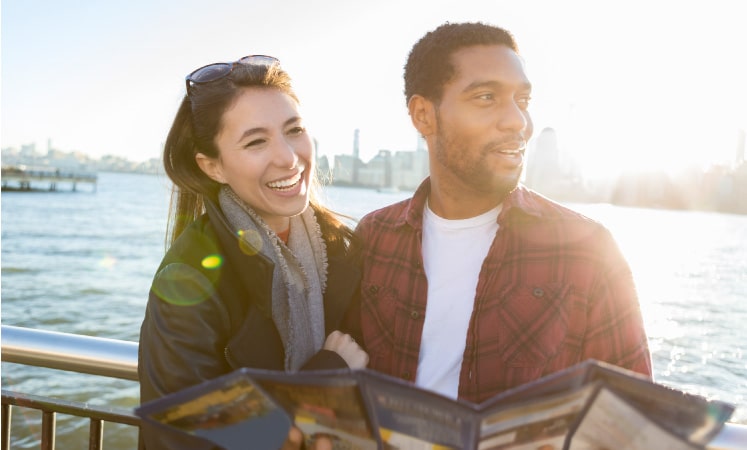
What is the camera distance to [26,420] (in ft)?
40.9

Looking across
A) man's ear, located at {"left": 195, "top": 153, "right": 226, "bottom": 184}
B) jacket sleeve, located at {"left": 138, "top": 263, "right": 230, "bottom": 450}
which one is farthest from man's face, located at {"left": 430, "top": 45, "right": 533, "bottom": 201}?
jacket sleeve, located at {"left": 138, "top": 263, "right": 230, "bottom": 450}

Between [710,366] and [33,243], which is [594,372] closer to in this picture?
[710,366]

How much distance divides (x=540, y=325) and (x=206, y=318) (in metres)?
1.11

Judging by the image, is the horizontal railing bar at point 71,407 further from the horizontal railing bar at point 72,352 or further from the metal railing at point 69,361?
the horizontal railing bar at point 72,352

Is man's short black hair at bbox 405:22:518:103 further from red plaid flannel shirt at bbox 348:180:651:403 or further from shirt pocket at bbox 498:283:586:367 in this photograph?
shirt pocket at bbox 498:283:586:367

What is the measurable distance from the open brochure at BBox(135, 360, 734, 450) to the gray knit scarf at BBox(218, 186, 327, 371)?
76 cm

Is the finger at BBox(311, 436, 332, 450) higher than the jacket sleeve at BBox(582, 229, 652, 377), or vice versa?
the jacket sleeve at BBox(582, 229, 652, 377)

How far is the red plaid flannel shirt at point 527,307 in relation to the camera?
6.79 ft

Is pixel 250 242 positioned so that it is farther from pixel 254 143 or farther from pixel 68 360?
pixel 68 360

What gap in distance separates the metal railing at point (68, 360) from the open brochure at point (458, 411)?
898 mm

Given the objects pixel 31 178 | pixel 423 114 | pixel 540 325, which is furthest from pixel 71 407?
pixel 31 178

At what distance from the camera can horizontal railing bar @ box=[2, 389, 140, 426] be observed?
2117 millimetres

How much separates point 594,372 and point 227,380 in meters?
0.64

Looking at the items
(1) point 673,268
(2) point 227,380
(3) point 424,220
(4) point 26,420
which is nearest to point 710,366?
(4) point 26,420
